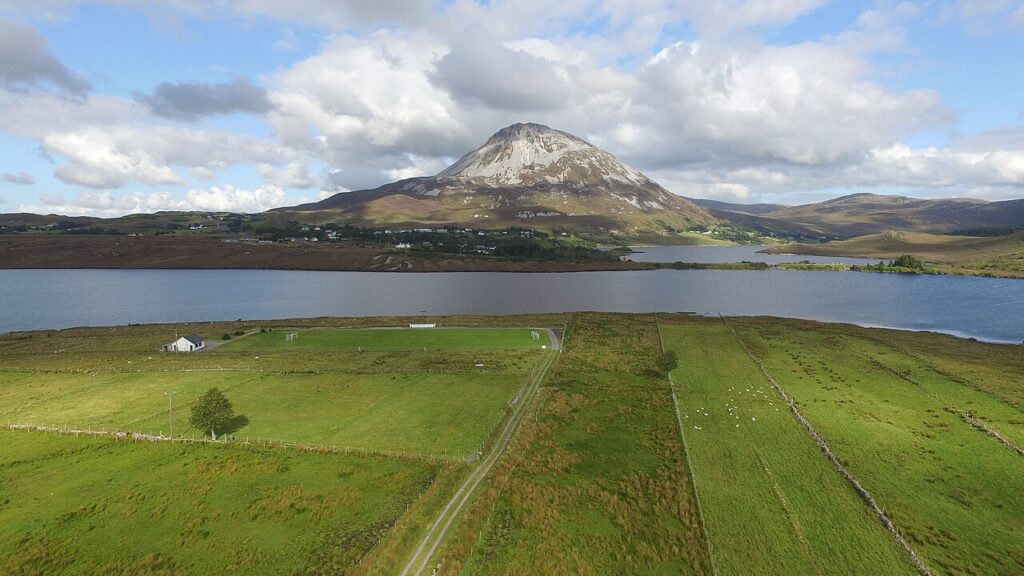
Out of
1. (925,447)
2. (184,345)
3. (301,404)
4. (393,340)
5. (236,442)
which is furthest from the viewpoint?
(393,340)

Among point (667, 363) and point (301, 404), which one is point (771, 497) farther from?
point (301, 404)

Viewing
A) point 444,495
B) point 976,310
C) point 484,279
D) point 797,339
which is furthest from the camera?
point 484,279

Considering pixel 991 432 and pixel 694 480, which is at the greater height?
pixel 991 432

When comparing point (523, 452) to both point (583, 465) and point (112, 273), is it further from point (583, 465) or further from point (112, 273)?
point (112, 273)

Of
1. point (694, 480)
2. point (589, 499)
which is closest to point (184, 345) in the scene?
point (589, 499)

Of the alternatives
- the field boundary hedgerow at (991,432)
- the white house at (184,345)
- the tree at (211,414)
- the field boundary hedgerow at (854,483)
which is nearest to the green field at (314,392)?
the tree at (211,414)

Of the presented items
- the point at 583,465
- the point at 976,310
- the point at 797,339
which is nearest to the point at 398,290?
the point at 797,339

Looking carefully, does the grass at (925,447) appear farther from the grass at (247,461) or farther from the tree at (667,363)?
the grass at (247,461)

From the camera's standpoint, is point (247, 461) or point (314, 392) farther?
point (314, 392)
